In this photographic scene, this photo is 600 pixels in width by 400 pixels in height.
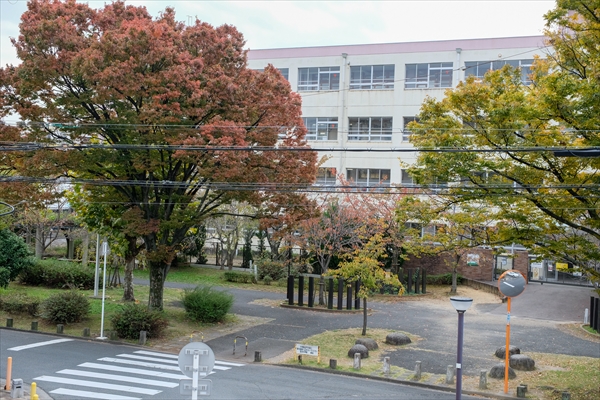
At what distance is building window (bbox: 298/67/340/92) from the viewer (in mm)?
43719

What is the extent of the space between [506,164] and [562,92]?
2.16 metres

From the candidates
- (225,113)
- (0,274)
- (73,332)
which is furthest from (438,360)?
(0,274)

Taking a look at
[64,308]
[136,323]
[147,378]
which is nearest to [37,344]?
[64,308]

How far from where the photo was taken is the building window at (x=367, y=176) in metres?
42.0

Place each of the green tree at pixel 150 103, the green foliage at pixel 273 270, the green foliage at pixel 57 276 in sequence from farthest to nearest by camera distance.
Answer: the green foliage at pixel 273 270, the green foliage at pixel 57 276, the green tree at pixel 150 103

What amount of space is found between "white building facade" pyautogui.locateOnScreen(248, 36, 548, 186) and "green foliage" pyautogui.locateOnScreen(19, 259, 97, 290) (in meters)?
17.1

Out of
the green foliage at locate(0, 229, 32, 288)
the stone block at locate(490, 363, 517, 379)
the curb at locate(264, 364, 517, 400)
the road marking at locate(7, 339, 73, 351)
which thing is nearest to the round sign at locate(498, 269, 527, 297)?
the curb at locate(264, 364, 517, 400)

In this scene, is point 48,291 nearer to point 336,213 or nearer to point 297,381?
point 336,213

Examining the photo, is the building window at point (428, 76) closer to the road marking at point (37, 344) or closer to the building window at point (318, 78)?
the building window at point (318, 78)

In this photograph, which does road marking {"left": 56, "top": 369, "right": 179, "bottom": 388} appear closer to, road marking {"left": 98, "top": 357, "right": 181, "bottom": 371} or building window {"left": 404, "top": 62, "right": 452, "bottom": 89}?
road marking {"left": 98, "top": 357, "right": 181, "bottom": 371}

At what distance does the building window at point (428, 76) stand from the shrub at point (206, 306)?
24341mm

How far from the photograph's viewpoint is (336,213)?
33.2m

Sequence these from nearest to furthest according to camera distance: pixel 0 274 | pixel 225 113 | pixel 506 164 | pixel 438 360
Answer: pixel 506 164, pixel 438 360, pixel 225 113, pixel 0 274

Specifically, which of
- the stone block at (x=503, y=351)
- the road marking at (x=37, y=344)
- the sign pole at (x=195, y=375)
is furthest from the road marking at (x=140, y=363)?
the stone block at (x=503, y=351)
